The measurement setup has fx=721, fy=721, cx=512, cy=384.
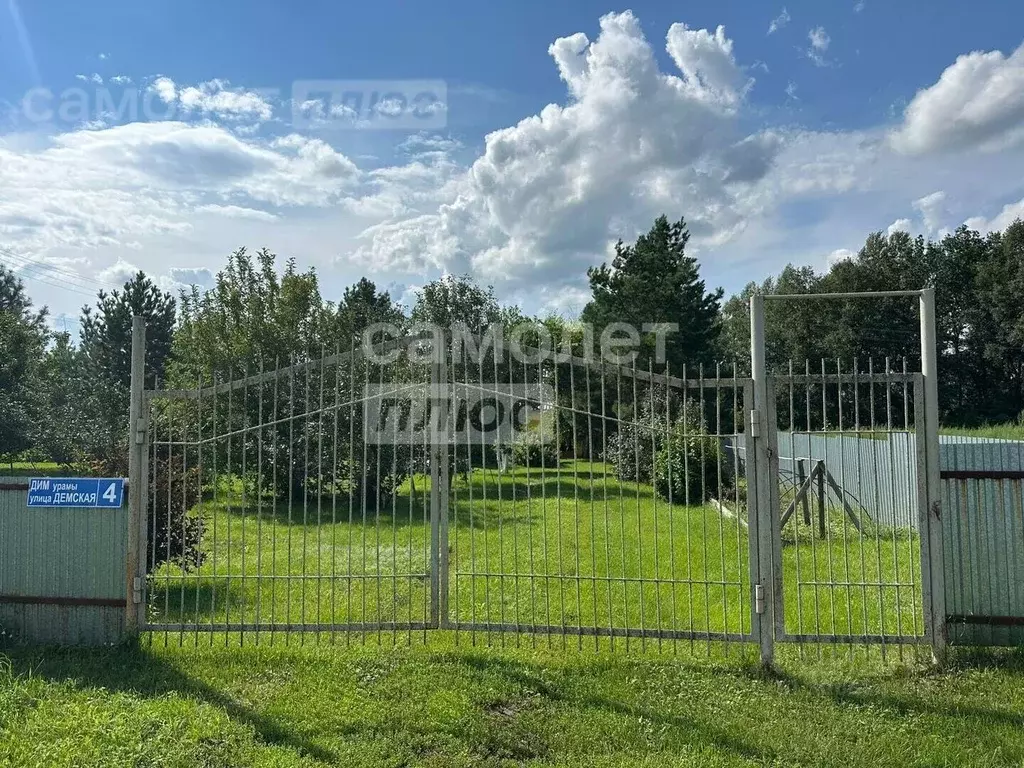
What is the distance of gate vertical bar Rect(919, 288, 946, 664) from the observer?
4711 millimetres

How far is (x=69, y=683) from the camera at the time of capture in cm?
445

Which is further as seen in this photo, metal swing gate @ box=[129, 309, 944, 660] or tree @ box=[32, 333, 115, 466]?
→ tree @ box=[32, 333, 115, 466]

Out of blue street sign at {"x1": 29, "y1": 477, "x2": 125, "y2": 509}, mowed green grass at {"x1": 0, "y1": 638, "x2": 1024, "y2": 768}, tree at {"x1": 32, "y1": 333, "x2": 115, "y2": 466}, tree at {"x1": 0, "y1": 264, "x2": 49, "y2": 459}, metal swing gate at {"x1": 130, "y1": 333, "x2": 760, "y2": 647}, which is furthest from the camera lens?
tree at {"x1": 0, "y1": 264, "x2": 49, "y2": 459}

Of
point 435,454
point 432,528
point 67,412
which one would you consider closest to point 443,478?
point 435,454

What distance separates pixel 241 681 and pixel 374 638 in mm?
1159

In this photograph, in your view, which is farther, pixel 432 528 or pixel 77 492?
pixel 77 492

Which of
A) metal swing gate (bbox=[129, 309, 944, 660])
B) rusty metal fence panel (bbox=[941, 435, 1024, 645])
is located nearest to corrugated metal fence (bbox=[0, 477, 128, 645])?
metal swing gate (bbox=[129, 309, 944, 660])

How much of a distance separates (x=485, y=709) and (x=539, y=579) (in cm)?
359

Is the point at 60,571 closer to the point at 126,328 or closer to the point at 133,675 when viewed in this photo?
the point at 133,675

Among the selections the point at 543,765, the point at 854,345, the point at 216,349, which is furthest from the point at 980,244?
the point at 543,765

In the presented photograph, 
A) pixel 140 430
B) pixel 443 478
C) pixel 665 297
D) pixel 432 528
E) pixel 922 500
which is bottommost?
pixel 432 528

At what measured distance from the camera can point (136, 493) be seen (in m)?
5.10

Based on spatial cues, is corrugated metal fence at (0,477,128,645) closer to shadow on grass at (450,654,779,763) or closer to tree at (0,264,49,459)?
shadow on grass at (450,654,779,763)

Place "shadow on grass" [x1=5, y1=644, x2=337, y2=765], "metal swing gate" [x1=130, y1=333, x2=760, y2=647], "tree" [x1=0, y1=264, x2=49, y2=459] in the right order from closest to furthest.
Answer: "shadow on grass" [x1=5, y1=644, x2=337, y2=765] < "metal swing gate" [x1=130, y1=333, x2=760, y2=647] < "tree" [x1=0, y1=264, x2=49, y2=459]
